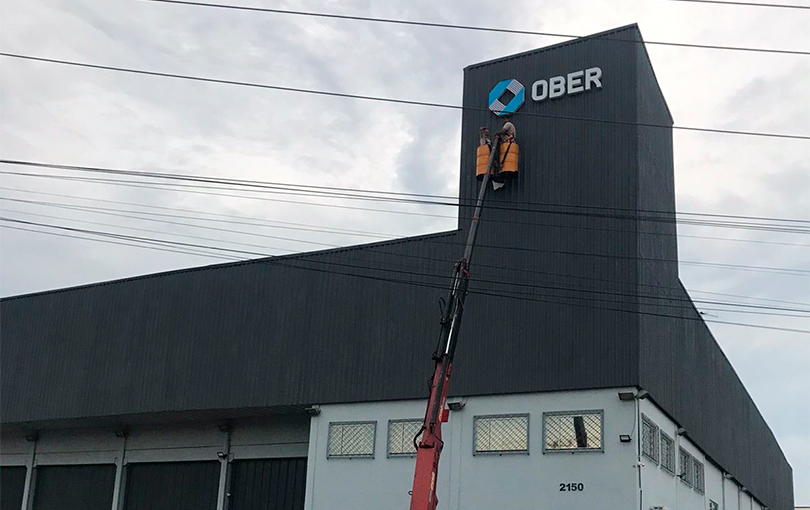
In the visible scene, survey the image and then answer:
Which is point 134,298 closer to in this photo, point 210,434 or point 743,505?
point 210,434

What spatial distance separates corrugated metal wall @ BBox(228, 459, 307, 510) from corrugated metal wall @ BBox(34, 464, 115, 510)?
20.4 ft

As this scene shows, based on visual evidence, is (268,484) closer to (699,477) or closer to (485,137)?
(485,137)

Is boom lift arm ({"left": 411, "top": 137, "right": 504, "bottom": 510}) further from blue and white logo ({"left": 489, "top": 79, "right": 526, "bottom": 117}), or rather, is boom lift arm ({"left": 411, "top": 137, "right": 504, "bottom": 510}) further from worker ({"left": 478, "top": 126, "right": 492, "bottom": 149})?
blue and white logo ({"left": 489, "top": 79, "right": 526, "bottom": 117})

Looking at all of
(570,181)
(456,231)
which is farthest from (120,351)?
(570,181)

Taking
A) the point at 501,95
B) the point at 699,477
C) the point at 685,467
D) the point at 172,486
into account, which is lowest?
the point at 172,486

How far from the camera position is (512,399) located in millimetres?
28344

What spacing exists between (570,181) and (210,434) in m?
16.5

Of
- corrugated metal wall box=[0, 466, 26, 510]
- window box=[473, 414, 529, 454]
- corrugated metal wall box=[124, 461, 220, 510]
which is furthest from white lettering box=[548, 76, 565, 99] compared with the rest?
corrugated metal wall box=[0, 466, 26, 510]

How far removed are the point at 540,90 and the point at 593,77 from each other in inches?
65.7

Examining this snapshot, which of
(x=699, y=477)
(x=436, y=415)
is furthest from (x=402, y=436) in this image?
(x=699, y=477)

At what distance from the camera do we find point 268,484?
34688 millimetres

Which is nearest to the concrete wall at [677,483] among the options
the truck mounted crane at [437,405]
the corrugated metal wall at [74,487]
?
the truck mounted crane at [437,405]

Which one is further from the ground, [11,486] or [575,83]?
[575,83]

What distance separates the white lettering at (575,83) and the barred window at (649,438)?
964 centimetres
